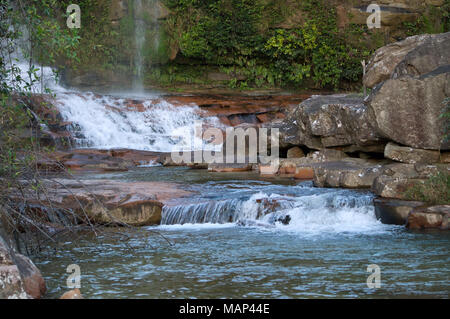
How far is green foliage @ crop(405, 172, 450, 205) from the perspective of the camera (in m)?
8.72

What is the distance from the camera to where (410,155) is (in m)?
9.80

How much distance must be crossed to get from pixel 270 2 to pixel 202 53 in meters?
4.04

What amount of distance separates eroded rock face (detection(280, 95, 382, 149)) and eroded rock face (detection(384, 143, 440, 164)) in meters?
0.77

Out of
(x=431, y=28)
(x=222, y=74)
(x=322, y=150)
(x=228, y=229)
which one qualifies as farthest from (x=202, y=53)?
(x=228, y=229)

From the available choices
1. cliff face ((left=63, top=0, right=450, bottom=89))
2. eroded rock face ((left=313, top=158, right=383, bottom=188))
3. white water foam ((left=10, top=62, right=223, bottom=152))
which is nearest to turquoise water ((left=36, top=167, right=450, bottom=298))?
eroded rock face ((left=313, top=158, right=383, bottom=188))

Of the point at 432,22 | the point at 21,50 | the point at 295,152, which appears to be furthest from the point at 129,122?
the point at 432,22

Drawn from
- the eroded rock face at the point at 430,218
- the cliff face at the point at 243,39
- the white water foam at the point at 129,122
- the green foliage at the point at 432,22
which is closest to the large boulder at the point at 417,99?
the eroded rock face at the point at 430,218

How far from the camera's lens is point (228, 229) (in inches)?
342

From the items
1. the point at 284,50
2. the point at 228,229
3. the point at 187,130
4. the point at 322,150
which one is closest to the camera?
the point at 228,229

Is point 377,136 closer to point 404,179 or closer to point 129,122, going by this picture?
point 404,179

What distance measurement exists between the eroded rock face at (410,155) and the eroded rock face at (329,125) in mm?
774

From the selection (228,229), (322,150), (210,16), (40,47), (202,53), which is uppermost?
(210,16)

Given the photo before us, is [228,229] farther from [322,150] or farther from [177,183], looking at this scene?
[322,150]

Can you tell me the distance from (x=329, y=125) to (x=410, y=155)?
3.19m
